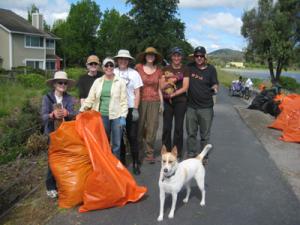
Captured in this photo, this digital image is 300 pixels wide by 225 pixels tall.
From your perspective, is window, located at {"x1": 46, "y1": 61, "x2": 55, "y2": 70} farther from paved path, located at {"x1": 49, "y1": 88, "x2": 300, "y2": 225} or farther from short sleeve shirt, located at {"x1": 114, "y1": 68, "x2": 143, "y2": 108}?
short sleeve shirt, located at {"x1": 114, "y1": 68, "x2": 143, "y2": 108}

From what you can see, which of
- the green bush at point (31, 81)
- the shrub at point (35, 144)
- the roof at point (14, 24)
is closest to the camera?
the shrub at point (35, 144)

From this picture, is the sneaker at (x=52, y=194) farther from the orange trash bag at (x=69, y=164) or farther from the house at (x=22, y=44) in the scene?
the house at (x=22, y=44)

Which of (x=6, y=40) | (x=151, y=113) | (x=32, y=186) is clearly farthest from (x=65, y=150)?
(x=6, y=40)

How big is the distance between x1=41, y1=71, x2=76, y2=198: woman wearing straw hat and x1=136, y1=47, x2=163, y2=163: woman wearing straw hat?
5.20 feet

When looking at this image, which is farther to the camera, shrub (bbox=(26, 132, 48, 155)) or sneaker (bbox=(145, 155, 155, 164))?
shrub (bbox=(26, 132, 48, 155))

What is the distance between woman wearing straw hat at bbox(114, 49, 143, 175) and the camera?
20.9ft

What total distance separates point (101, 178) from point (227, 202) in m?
1.78

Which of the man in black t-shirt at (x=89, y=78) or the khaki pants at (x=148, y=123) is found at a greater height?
the man in black t-shirt at (x=89, y=78)

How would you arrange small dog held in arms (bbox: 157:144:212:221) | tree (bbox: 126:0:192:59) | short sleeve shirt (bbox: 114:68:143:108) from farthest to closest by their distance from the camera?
tree (bbox: 126:0:192:59) < short sleeve shirt (bbox: 114:68:143:108) < small dog held in arms (bbox: 157:144:212:221)

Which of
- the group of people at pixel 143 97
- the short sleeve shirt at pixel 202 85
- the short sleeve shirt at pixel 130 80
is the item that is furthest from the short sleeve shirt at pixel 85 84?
the short sleeve shirt at pixel 202 85

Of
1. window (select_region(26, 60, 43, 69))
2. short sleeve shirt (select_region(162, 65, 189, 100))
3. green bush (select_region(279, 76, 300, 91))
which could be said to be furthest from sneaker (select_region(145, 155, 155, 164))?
window (select_region(26, 60, 43, 69))

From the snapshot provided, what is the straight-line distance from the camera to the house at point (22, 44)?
4372 cm

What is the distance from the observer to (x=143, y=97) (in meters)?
6.91

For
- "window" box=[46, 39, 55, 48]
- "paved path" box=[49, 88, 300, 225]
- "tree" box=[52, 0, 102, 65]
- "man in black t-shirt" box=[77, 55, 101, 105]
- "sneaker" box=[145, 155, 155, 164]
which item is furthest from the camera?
"tree" box=[52, 0, 102, 65]
